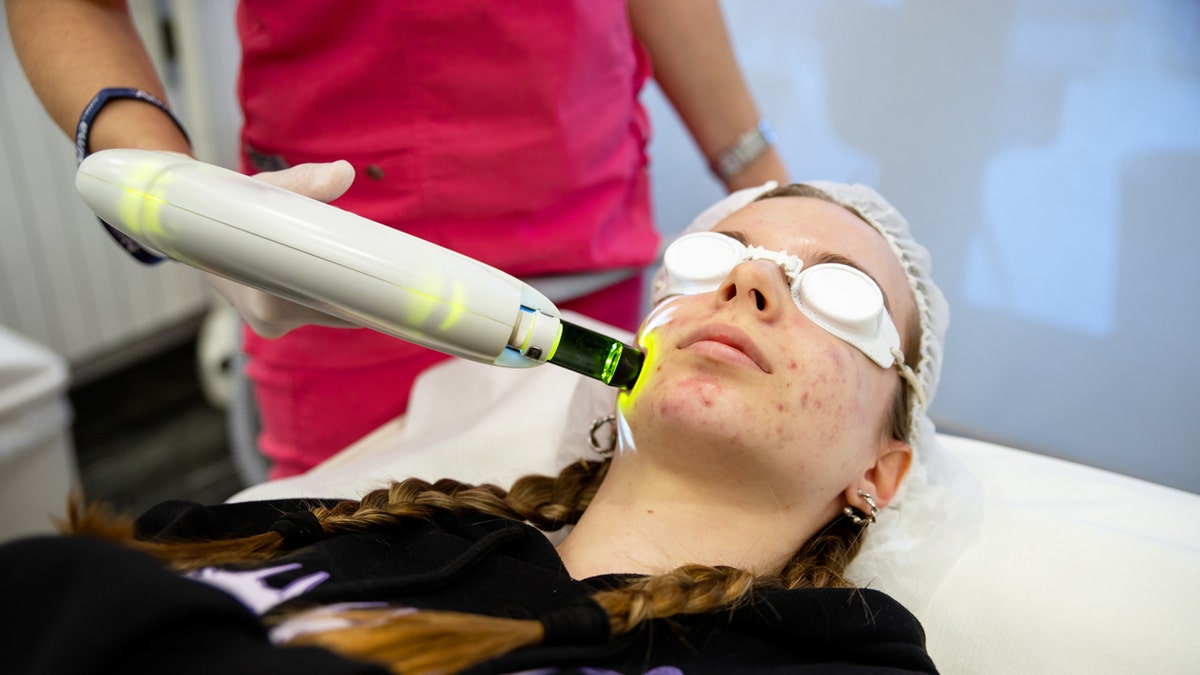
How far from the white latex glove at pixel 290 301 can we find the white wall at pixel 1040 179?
1091 millimetres

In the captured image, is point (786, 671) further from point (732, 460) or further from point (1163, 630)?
point (1163, 630)

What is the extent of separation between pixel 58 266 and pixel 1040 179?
104 inches

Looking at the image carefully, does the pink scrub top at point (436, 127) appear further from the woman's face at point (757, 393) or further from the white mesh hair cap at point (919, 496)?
the woman's face at point (757, 393)

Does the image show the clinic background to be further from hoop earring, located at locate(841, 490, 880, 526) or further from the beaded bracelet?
the beaded bracelet

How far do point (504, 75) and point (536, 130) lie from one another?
93 millimetres

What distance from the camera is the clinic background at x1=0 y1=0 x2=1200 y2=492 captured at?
1552 millimetres

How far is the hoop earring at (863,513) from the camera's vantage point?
3.84 ft

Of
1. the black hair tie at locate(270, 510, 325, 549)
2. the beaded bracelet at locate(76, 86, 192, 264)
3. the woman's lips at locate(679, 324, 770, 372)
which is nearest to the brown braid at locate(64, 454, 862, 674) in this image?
the black hair tie at locate(270, 510, 325, 549)

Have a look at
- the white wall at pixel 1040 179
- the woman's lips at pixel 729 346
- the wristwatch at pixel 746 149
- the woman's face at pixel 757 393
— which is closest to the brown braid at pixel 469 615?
the woman's face at pixel 757 393

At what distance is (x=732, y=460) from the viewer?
3.40 ft

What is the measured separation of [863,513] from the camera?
119 centimetres

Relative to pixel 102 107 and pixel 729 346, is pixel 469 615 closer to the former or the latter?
pixel 729 346

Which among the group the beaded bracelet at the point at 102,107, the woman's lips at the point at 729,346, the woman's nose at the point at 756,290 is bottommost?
the woman's lips at the point at 729,346

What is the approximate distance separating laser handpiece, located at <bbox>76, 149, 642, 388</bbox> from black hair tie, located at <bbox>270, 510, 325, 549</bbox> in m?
0.27
